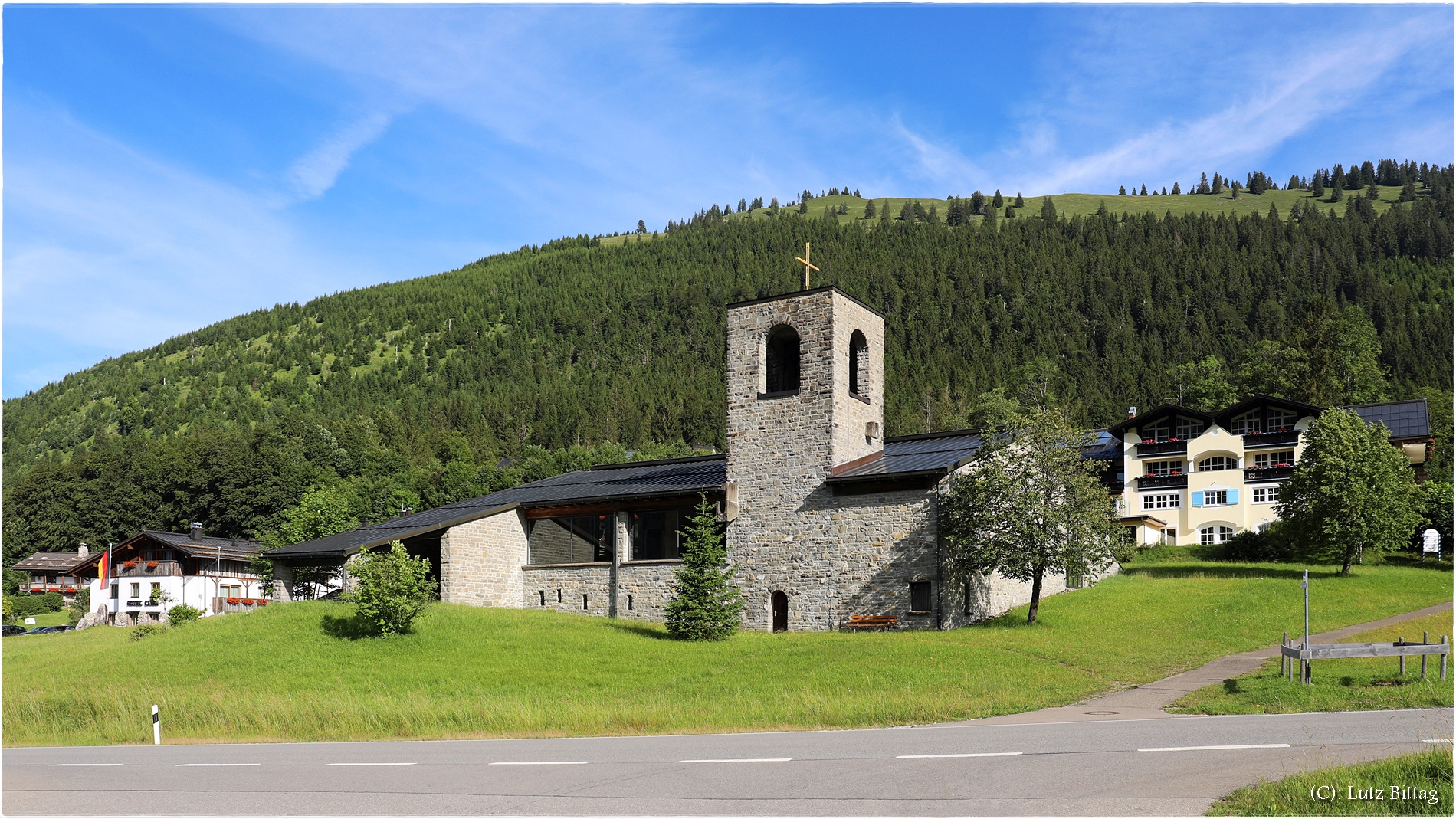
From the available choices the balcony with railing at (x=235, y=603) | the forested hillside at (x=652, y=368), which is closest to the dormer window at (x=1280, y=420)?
the forested hillside at (x=652, y=368)

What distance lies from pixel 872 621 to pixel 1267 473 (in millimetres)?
40563

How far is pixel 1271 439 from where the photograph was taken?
63500 mm

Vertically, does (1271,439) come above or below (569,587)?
above

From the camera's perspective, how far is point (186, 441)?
111 meters

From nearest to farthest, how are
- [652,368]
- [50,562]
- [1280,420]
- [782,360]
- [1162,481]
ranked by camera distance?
1. [782,360]
2. [1280,420]
3. [1162,481]
4. [50,562]
5. [652,368]

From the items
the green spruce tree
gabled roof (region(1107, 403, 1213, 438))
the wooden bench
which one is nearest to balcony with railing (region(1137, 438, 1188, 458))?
gabled roof (region(1107, 403, 1213, 438))

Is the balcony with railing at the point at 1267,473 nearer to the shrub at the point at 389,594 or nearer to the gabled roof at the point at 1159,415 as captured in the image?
the gabled roof at the point at 1159,415

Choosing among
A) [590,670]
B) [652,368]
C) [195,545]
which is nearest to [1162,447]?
[590,670]

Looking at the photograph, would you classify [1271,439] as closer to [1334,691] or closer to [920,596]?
[920,596]

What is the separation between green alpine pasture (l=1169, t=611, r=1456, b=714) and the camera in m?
18.1

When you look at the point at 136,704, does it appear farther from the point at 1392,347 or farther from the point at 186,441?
the point at 1392,347

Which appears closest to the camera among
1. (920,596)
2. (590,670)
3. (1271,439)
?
(590,670)

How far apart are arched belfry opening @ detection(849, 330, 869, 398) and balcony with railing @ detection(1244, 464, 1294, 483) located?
3690cm

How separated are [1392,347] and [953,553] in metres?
122
